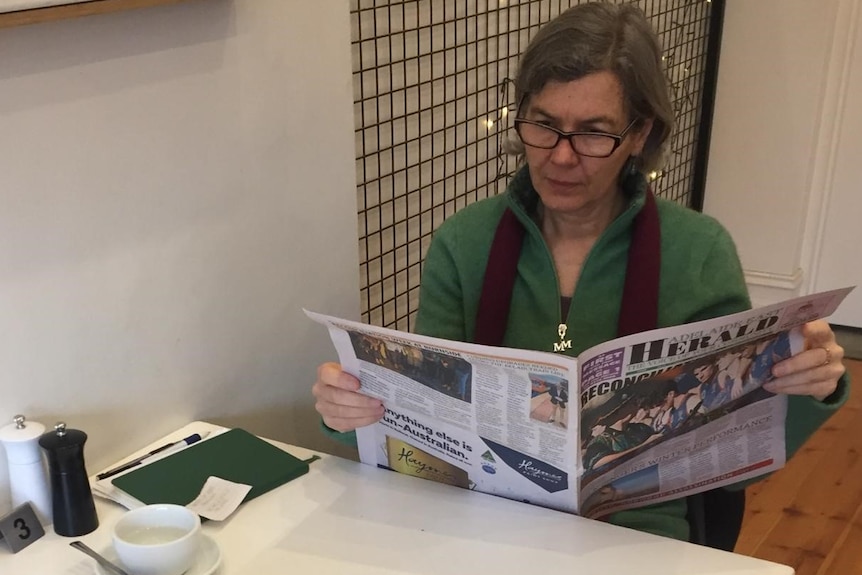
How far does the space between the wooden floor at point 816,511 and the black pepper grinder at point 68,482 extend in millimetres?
1514

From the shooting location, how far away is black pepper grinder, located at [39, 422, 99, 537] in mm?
1010

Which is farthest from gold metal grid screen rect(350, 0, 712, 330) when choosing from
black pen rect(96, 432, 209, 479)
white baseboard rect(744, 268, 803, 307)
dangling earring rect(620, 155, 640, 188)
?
white baseboard rect(744, 268, 803, 307)

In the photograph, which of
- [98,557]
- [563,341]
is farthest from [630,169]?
[98,557]

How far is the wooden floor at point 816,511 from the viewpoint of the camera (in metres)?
2.03

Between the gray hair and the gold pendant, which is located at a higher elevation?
the gray hair

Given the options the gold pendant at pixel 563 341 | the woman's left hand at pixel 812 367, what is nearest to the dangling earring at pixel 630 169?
the gold pendant at pixel 563 341

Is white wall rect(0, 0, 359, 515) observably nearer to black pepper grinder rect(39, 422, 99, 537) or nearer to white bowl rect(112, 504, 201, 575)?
black pepper grinder rect(39, 422, 99, 537)

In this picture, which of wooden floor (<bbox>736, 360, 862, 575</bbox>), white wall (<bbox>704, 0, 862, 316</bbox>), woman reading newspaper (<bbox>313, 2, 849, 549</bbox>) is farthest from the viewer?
white wall (<bbox>704, 0, 862, 316</bbox>)

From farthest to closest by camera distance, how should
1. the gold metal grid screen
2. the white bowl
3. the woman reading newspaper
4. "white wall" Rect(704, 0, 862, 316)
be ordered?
1. "white wall" Rect(704, 0, 862, 316)
2. the gold metal grid screen
3. the woman reading newspaper
4. the white bowl

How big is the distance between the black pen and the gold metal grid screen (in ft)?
1.90

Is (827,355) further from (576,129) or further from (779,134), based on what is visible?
(779,134)

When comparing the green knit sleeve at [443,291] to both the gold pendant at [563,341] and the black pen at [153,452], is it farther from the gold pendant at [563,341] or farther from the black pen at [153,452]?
the black pen at [153,452]

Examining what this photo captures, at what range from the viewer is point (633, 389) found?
3.48 ft

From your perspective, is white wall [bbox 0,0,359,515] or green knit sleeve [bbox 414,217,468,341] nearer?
white wall [bbox 0,0,359,515]
